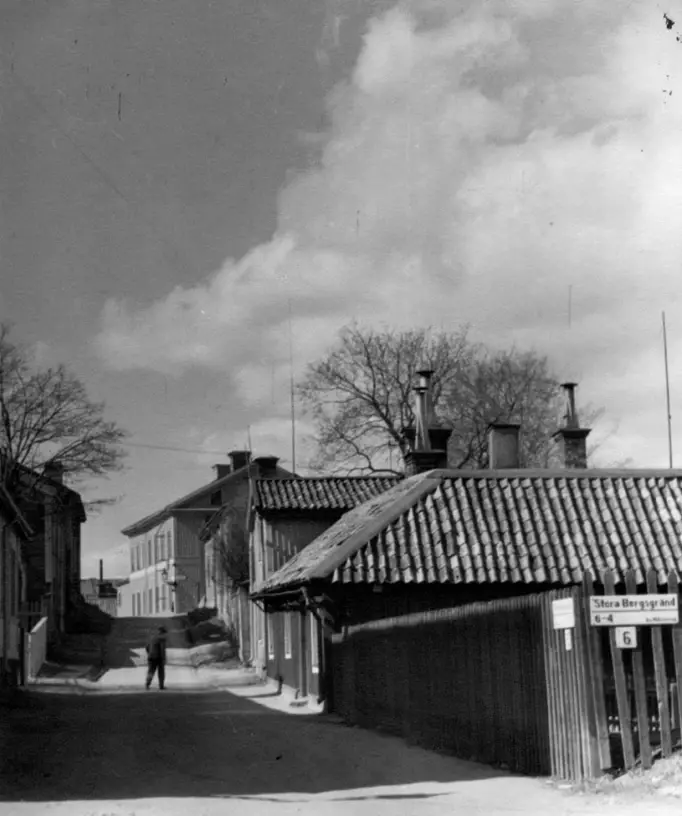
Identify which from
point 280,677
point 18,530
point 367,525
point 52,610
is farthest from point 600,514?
point 52,610

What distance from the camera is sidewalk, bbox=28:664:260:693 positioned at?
3700 cm

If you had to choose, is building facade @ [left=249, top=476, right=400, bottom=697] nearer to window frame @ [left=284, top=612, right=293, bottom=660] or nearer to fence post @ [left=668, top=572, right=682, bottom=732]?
window frame @ [left=284, top=612, right=293, bottom=660]

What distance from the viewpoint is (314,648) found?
2866 centimetres

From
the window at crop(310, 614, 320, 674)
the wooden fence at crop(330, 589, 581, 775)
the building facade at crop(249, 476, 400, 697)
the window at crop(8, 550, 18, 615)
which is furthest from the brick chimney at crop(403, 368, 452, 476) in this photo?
the window at crop(8, 550, 18, 615)

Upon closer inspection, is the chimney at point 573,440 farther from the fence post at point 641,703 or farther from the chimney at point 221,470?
the chimney at point 221,470

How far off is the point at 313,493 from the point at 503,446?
883cm

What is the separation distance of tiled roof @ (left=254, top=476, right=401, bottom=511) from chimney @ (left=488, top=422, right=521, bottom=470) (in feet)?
22.9

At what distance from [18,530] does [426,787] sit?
82.4 feet

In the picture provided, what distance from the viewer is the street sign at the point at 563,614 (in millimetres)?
13106

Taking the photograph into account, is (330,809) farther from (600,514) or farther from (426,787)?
(600,514)

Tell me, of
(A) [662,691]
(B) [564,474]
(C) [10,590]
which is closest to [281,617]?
(C) [10,590]

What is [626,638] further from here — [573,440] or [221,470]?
[221,470]

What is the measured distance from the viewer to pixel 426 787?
44.5 feet

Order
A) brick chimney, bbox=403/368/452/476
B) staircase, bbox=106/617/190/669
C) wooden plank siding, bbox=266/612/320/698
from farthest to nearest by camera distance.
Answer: staircase, bbox=106/617/190/669
brick chimney, bbox=403/368/452/476
wooden plank siding, bbox=266/612/320/698
